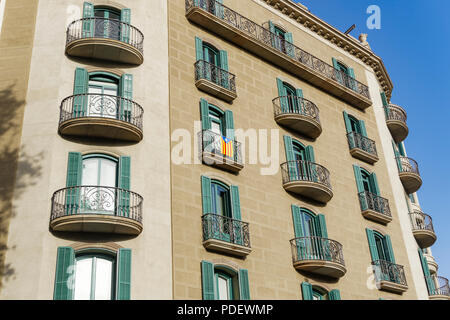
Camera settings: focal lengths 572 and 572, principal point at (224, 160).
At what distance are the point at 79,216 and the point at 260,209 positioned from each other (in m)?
7.73

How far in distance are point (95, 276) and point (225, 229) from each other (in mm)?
5169

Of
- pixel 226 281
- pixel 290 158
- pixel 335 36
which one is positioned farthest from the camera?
pixel 335 36

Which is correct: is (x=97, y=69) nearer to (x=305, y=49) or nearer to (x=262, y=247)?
(x=262, y=247)

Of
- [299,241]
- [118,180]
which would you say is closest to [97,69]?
[118,180]

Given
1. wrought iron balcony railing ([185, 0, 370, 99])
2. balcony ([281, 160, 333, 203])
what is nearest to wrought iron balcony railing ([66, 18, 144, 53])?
wrought iron balcony railing ([185, 0, 370, 99])

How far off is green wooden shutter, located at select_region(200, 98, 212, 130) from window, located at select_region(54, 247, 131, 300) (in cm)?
657

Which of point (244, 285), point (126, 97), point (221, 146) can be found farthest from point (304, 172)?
point (126, 97)

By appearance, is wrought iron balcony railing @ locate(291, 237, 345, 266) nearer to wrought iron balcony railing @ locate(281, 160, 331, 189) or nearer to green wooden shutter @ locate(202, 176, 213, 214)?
wrought iron balcony railing @ locate(281, 160, 331, 189)

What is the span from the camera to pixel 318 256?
2286 centimetres

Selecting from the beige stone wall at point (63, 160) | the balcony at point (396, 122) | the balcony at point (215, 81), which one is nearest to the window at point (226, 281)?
the beige stone wall at point (63, 160)

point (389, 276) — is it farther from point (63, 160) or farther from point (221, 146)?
point (63, 160)

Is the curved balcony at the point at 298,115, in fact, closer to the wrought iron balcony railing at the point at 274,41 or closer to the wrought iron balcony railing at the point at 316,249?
the wrought iron balcony railing at the point at 274,41

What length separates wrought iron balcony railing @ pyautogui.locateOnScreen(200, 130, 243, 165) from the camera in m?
21.9

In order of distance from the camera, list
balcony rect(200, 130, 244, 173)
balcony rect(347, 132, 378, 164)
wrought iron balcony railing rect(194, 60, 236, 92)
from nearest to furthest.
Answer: balcony rect(200, 130, 244, 173), wrought iron balcony railing rect(194, 60, 236, 92), balcony rect(347, 132, 378, 164)
